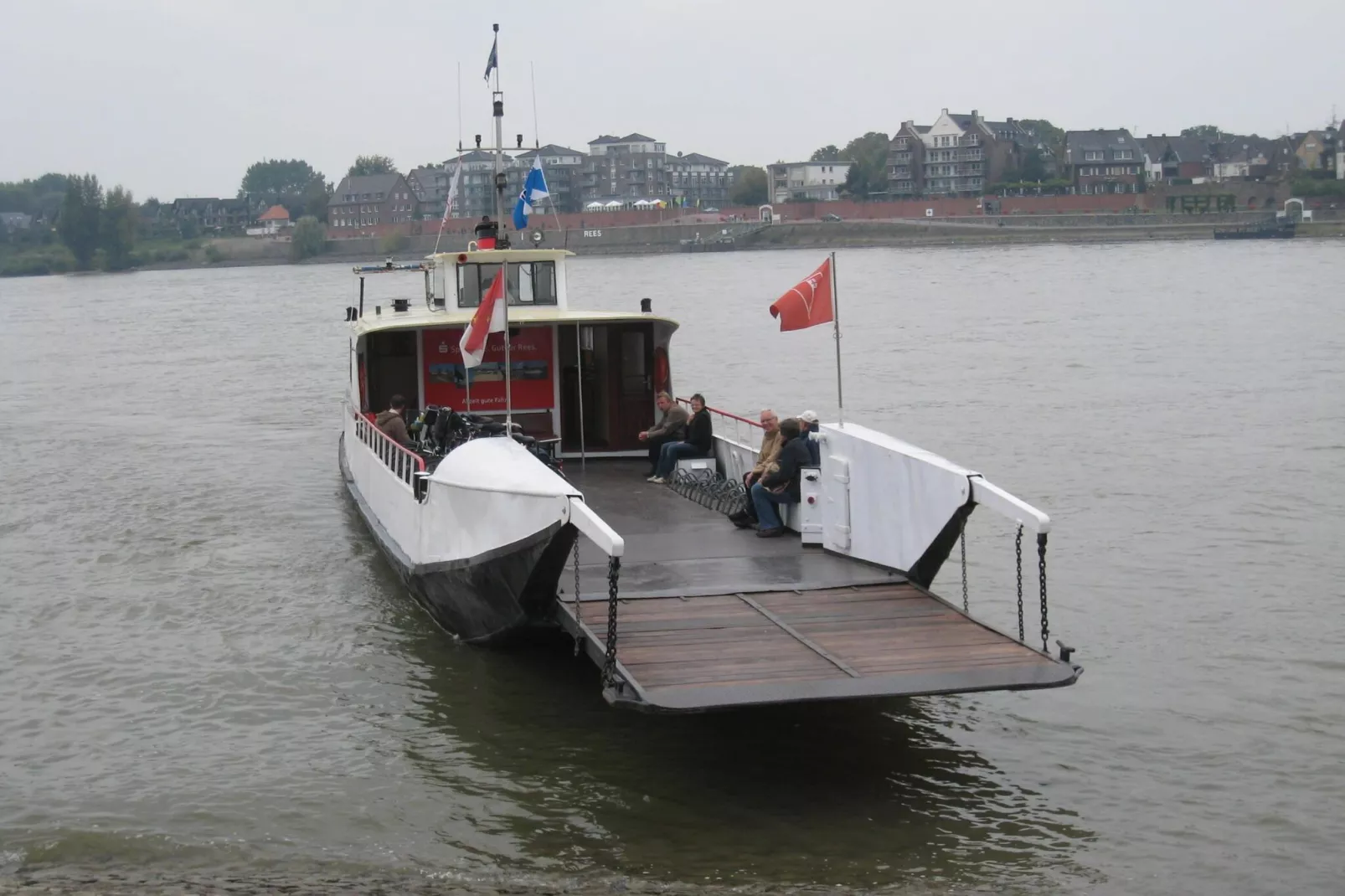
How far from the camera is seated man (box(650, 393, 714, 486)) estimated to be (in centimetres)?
1633

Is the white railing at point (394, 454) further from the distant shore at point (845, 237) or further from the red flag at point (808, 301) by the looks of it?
the distant shore at point (845, 237)

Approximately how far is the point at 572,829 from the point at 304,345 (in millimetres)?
42738

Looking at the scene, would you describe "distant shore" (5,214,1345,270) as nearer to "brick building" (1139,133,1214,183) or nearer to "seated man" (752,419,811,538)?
"brick building" (1139,133,1214,183)

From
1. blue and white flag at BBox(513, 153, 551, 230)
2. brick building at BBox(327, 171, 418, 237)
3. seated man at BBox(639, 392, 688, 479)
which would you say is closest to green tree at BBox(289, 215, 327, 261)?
brick building at BBox(327, 171, 418, 237)

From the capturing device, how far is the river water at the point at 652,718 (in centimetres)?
955

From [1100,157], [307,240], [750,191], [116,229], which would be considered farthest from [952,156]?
[116,229]

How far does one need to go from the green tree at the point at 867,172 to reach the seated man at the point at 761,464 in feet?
473

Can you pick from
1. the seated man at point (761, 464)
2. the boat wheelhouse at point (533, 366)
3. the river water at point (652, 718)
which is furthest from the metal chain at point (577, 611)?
the boat wheelhouse at point (533, 366)

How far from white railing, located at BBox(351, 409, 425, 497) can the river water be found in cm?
142

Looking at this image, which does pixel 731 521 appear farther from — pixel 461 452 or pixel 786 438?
pixel 461 452

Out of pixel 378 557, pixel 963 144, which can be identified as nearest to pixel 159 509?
pixel 378 557

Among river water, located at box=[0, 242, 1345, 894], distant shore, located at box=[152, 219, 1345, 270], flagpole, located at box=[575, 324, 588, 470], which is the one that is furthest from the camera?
distant shore, located at box=[152, 219, 1345, 270]

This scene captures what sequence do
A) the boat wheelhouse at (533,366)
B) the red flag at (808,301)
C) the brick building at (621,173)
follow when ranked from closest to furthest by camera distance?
the red flag at (808,301) < the boat wheelhouse at (533,366) < the brick building at (621,173)

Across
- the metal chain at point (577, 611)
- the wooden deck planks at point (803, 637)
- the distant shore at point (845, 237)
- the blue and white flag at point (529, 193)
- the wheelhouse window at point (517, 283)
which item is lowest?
the wooden deck planks at point (803, 637)
